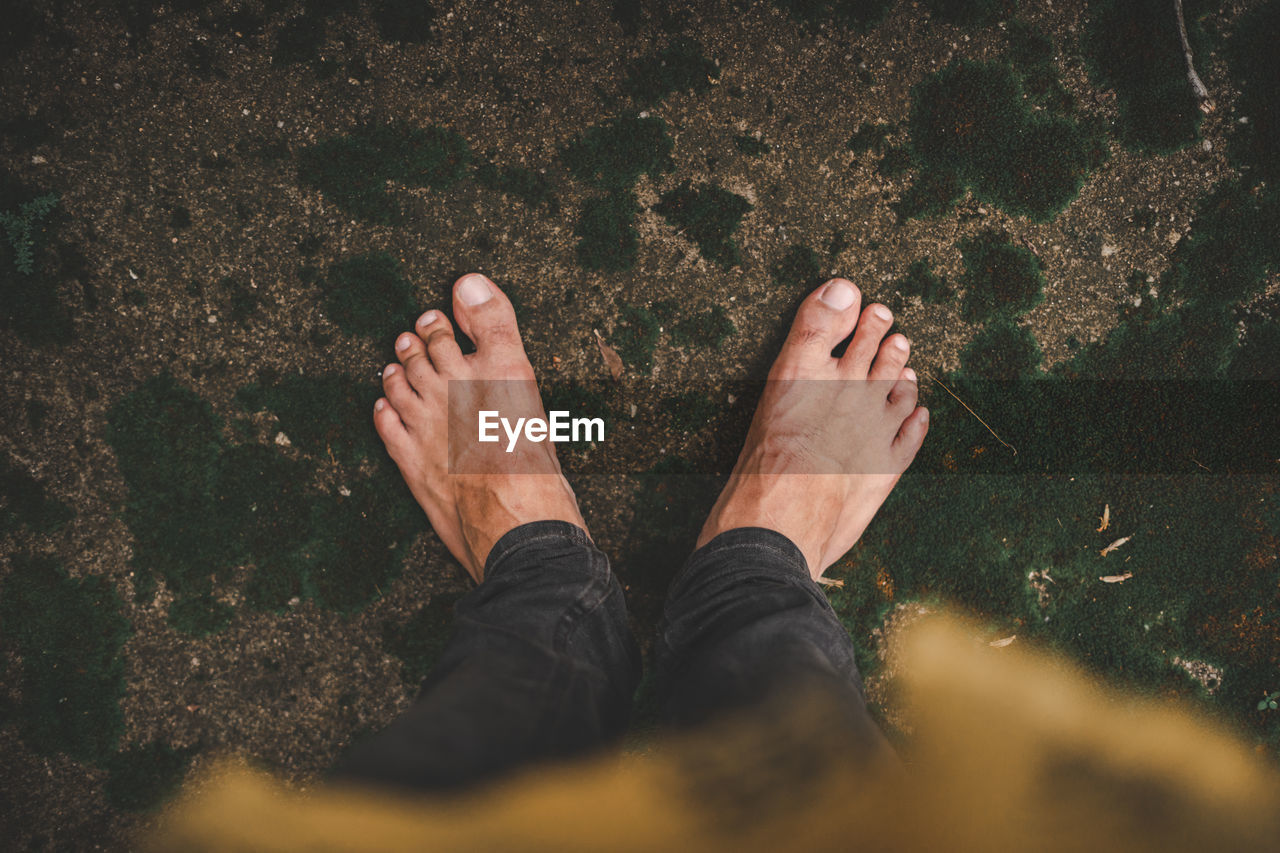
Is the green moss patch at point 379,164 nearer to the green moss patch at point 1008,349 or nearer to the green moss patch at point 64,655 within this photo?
the green moss patch at point 64,655

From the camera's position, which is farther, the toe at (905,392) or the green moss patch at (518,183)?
the toe at (905,392)

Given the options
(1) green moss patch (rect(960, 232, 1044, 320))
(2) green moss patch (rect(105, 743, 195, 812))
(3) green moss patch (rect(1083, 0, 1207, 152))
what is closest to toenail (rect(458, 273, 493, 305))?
(1) green moss patch (rect(960, 232, 1044, 320))

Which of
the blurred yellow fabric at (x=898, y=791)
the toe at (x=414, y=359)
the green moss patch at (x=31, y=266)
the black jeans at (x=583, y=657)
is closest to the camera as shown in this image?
the blurred yellow fabric at (x=898, y=791)

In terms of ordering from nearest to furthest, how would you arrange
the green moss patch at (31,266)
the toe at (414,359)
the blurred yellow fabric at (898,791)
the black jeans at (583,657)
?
the blurred yellow fabric at (898,791)
the black jeans at (583,657)
the green moss patch at (31,266)
the toe at (414,359)

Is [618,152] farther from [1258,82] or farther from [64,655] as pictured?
[64,655]

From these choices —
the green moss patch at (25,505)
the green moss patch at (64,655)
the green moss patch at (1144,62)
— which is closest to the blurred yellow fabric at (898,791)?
the green moss patch at (64,655)

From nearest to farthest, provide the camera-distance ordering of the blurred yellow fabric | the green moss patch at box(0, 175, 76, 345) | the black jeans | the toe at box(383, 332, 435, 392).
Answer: the blurred yellow fabric
the black jeans
the green moss patch at box(0, 175, 76, 345)
the toe at box(383, 332, 435, 392)

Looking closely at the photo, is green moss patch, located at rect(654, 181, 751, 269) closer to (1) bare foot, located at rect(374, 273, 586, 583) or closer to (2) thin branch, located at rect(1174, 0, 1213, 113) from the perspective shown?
(1) bare foot, located at rect(374, 273, 586, 583)

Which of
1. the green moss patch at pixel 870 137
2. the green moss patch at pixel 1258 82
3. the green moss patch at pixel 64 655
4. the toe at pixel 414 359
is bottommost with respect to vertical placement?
the green moss patch at pixel 64 655
